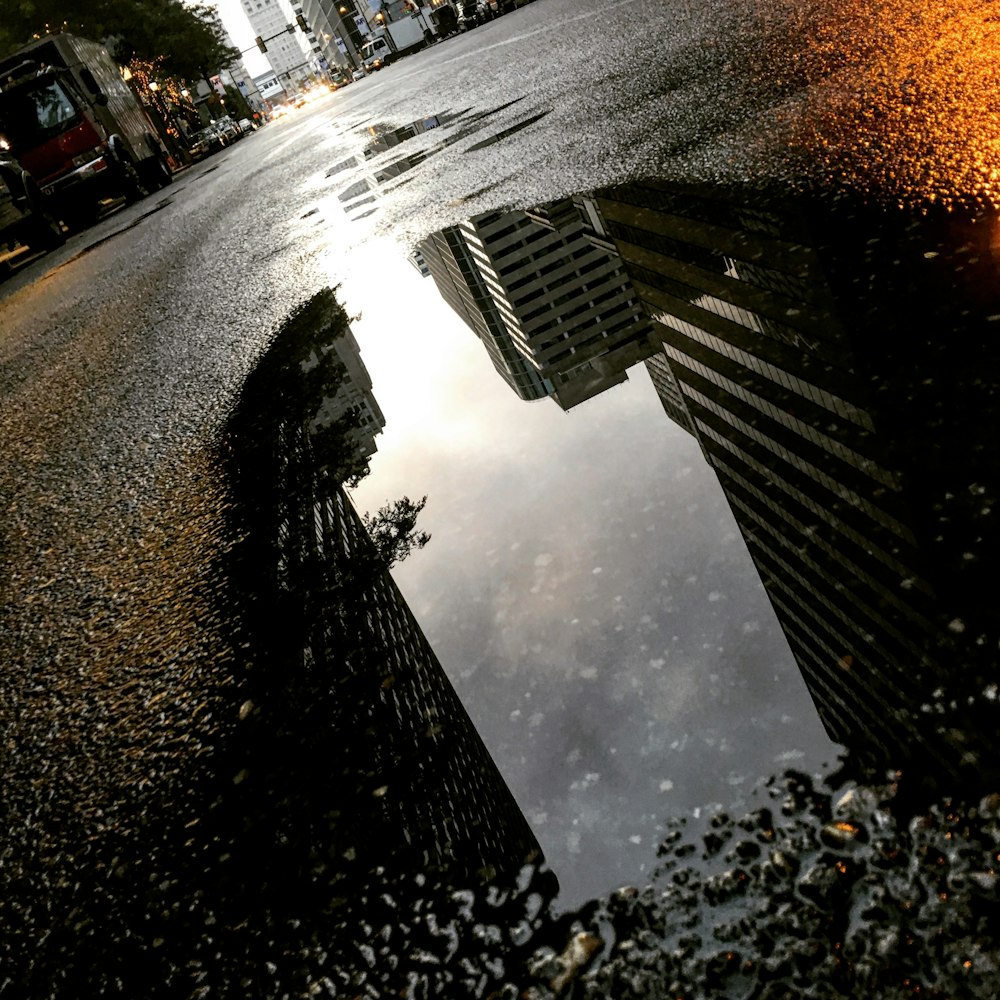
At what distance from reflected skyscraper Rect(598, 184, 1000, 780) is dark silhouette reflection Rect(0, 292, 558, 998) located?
637 millimetres

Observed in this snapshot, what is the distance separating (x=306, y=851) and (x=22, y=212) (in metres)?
19.7

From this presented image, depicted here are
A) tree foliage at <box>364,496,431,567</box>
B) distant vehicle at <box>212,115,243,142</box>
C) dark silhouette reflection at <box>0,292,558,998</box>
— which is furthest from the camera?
distant vehicle at <box>212,115,243,142</box>

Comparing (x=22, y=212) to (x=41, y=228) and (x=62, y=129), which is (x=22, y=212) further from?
(x=62, y=129)

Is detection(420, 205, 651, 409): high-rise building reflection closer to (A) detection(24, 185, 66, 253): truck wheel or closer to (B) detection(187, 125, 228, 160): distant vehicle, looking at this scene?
(A) detection(24, 185, 66, 253): truck wheel

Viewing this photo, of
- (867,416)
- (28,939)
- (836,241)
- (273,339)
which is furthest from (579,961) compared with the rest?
(273,339)

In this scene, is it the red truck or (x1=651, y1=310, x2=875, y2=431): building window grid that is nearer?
(x1=651, y1=310, x2=875, y2=431): building window grid

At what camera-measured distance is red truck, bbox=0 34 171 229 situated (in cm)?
2066

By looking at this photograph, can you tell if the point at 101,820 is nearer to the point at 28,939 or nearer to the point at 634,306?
the point at 28,939

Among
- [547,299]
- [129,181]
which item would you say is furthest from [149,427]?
[129,181]

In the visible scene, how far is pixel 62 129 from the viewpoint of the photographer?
21016 mm

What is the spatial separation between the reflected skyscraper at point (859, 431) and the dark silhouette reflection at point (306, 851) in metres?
0.64

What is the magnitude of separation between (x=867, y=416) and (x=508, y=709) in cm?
105

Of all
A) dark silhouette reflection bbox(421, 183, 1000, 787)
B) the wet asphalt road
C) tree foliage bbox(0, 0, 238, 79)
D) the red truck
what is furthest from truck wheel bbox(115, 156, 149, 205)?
dark silhouette reflection bbox(421, 183, 1000, 787)

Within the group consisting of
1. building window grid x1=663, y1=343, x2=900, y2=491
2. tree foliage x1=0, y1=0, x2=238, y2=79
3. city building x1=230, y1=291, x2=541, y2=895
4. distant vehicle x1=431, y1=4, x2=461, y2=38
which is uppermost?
tree foliage x1=0, y1=0, x2=238, y2=79
